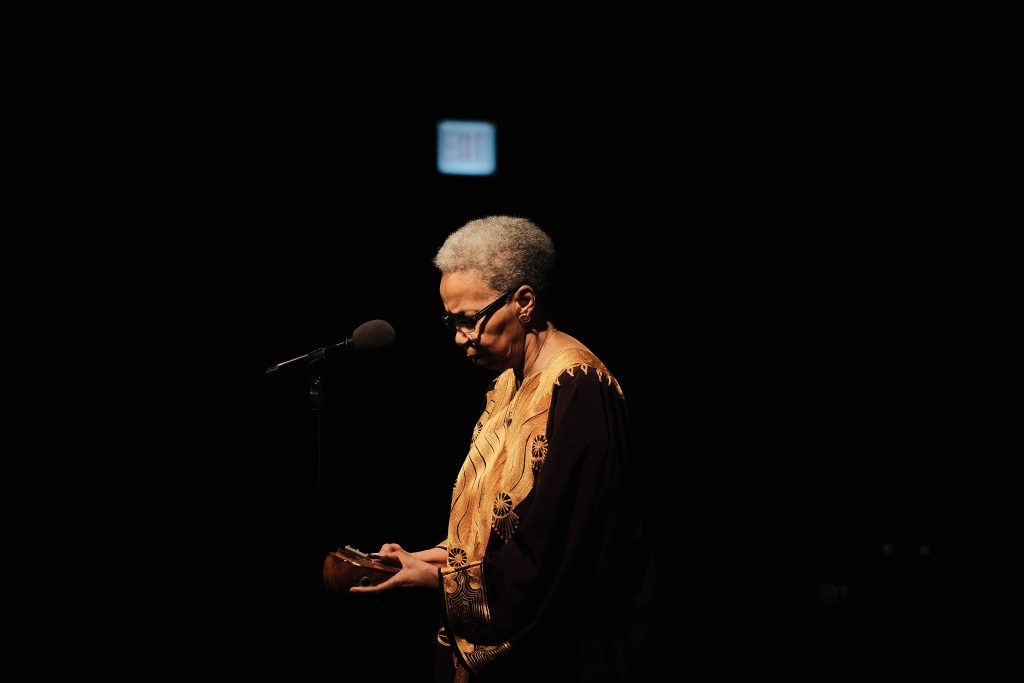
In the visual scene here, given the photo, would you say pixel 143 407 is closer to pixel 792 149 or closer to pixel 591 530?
pixel 591 530

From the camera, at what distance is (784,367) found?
3814mm

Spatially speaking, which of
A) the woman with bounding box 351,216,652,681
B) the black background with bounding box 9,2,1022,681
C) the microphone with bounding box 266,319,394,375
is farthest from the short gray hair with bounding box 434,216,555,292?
the black background with bounding box 9,2,1022,681

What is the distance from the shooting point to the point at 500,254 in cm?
193

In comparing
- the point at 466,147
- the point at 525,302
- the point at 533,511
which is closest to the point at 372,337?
the point at 525,302

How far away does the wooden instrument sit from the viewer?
6.43 feet

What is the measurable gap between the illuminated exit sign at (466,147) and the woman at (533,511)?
1602 millimetres

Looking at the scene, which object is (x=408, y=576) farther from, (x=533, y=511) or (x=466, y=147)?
(x=466, y=147)

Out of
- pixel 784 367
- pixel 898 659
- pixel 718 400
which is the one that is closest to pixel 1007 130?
pixel 784 367

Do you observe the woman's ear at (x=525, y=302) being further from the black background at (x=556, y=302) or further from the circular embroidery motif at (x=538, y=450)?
the black background at (x=556, y=302)

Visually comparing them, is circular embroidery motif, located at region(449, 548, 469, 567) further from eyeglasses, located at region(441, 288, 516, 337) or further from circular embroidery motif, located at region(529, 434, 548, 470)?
eyeglasses, located at region(441, 288, 516, 337)

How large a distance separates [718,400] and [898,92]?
152 centimetres

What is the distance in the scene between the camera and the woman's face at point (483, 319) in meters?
1.93

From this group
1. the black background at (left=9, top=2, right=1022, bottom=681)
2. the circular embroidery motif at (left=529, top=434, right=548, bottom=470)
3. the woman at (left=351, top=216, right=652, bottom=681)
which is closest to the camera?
the woman at (left=351, top=216, right=652, bottom=681)

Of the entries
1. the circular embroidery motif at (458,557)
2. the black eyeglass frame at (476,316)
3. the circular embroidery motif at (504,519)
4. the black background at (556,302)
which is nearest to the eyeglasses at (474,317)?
the black eyeglass frame at (476,316)
